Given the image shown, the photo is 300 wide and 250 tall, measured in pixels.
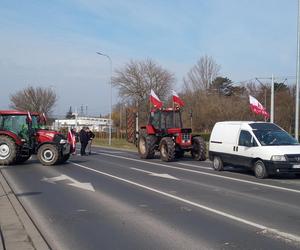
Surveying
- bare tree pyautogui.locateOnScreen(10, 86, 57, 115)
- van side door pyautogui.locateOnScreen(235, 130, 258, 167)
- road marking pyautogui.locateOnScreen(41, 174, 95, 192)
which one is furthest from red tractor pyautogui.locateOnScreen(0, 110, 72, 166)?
bare tree pyautogui.locateOnScreen(10, 86, 57, 115)

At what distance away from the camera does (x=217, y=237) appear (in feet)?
25.7

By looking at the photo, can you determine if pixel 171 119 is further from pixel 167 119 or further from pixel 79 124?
pixel 79 124

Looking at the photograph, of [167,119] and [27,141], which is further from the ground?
[167,119]

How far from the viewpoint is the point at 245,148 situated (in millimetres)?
17703

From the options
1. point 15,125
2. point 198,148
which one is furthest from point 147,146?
point 15,125

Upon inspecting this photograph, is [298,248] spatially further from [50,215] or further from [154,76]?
[154,76]

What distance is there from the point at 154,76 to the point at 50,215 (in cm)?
7276

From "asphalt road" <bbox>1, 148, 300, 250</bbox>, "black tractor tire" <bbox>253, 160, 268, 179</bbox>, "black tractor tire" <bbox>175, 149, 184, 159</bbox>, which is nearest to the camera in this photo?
"asphalt road" <bbox>1, 148, 300, 250</bbox>

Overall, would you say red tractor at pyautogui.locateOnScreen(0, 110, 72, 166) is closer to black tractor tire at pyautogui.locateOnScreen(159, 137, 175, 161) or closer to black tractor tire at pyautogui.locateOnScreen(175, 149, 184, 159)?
black tractor tire at pyautogui.locateOnScreen(159, 137, 175, 161)

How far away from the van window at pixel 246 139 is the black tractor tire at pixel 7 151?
9359mm

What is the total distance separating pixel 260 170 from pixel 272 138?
1443 millimetres

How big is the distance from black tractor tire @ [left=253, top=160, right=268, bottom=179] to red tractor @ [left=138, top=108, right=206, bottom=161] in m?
7.27

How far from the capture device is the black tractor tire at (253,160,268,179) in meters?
16.6

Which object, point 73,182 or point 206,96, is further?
point 206,96
